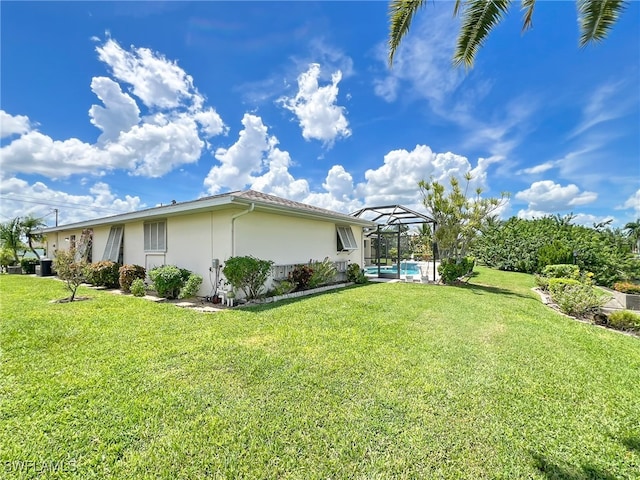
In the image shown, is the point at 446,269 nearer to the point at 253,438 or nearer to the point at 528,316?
the point at 528,316

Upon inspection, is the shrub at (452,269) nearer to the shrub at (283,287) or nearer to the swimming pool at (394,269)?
the swimming pool at (394,269)

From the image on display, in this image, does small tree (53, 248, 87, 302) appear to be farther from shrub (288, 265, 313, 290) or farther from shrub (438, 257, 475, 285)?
shrub (438, 257, 475, 285)

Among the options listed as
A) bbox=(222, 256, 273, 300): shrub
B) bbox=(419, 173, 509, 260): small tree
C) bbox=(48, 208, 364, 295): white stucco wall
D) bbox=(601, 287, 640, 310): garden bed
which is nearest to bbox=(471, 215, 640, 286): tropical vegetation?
bbox=(419, 173, 509, 260): small tree

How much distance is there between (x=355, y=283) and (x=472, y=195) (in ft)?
25.4

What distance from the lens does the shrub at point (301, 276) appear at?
37.0 ft

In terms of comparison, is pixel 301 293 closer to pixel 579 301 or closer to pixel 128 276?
pixel 128 276

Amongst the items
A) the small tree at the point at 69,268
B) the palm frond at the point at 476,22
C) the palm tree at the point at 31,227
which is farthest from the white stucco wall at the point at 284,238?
the palm tree at the point at 31,227

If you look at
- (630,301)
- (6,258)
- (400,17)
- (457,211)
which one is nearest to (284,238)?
(400,17)

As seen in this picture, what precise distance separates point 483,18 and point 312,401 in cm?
725

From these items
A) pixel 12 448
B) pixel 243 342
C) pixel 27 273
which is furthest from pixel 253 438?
pixel 27 273

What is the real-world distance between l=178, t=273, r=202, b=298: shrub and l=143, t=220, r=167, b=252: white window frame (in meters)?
2.70

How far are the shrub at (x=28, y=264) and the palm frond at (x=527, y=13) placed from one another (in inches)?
1101

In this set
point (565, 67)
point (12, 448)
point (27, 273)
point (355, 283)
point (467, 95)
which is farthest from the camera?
point (27, 273)

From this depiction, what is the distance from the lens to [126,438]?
108 inches
